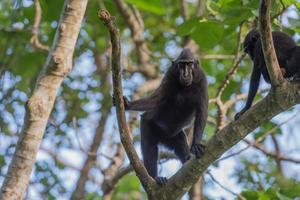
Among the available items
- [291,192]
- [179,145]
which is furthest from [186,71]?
[291,192]

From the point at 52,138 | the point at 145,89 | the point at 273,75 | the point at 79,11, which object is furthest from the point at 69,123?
Answer: the point at 273,75

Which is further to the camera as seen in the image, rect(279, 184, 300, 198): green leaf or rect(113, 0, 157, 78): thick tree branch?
rect(113, 0, 157, 78): thick tree branch

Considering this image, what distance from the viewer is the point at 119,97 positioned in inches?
215

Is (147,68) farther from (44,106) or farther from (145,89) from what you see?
(44,106)

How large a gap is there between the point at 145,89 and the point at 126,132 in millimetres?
4749

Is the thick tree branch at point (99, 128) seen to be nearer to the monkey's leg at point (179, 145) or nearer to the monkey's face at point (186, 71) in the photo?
the monkey's leg at point (179, 145)

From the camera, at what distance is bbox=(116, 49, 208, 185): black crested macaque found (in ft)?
25.1

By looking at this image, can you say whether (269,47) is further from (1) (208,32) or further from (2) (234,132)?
(1) (208,32)

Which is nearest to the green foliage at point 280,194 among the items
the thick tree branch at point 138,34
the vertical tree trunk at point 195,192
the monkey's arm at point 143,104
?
the monkey's arm at point 143,104

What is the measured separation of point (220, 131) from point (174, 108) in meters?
2.70

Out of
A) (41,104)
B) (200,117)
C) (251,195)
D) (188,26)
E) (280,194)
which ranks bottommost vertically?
(280,194)

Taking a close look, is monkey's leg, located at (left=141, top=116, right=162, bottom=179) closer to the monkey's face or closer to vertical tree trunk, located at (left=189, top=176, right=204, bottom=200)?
the monkey's face

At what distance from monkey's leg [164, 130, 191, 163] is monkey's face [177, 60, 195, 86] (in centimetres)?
92

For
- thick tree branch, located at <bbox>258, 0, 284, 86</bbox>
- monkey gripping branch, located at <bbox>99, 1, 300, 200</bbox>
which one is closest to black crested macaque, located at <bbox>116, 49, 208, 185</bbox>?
monkey gripping branch, located at <bbox>99, 1, 300, 200</bbox>
